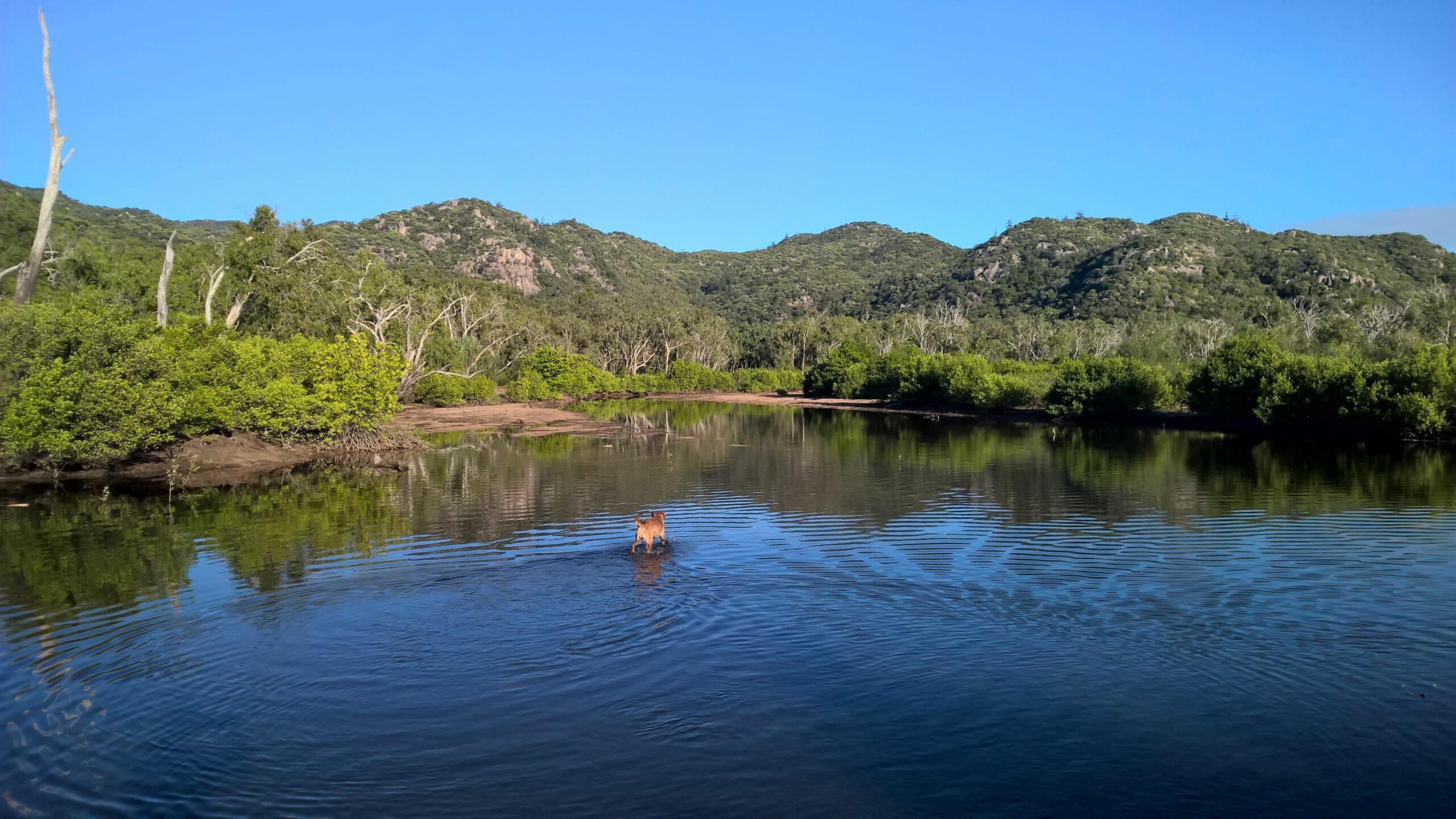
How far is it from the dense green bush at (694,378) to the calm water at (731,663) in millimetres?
106488

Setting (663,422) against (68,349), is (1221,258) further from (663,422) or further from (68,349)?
(68,349)

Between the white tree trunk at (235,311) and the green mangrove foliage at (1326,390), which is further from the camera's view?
the white tree trunk at (235,311)

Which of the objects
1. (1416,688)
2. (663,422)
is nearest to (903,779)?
(1416,688)

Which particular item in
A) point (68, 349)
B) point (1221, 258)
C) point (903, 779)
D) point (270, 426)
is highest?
point (1221, 258)

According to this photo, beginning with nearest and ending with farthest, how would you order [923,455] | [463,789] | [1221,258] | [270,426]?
[463,789]
[270,426]
[923,455]
[1221,258]

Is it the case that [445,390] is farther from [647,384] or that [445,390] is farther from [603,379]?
[647,384]

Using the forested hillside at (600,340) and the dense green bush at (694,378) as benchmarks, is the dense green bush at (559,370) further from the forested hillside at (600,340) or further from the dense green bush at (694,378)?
the dense green bush at (694,378)

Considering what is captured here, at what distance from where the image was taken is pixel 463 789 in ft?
29.2

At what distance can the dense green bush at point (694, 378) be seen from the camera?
132 meters

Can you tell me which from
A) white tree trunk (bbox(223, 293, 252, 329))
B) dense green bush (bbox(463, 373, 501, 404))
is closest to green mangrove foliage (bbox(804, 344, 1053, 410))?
dense green bush (bbox(463, 373, 501, 404))

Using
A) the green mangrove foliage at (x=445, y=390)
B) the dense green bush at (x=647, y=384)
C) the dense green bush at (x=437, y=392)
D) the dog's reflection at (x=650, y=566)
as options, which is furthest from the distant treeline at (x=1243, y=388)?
the dense green bush at (x=437, y=392)

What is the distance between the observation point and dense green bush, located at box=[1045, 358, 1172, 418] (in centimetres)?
7081

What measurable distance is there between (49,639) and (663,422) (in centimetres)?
5668

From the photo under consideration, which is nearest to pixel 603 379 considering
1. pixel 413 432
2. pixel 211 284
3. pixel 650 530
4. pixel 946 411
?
pixel 946 411
